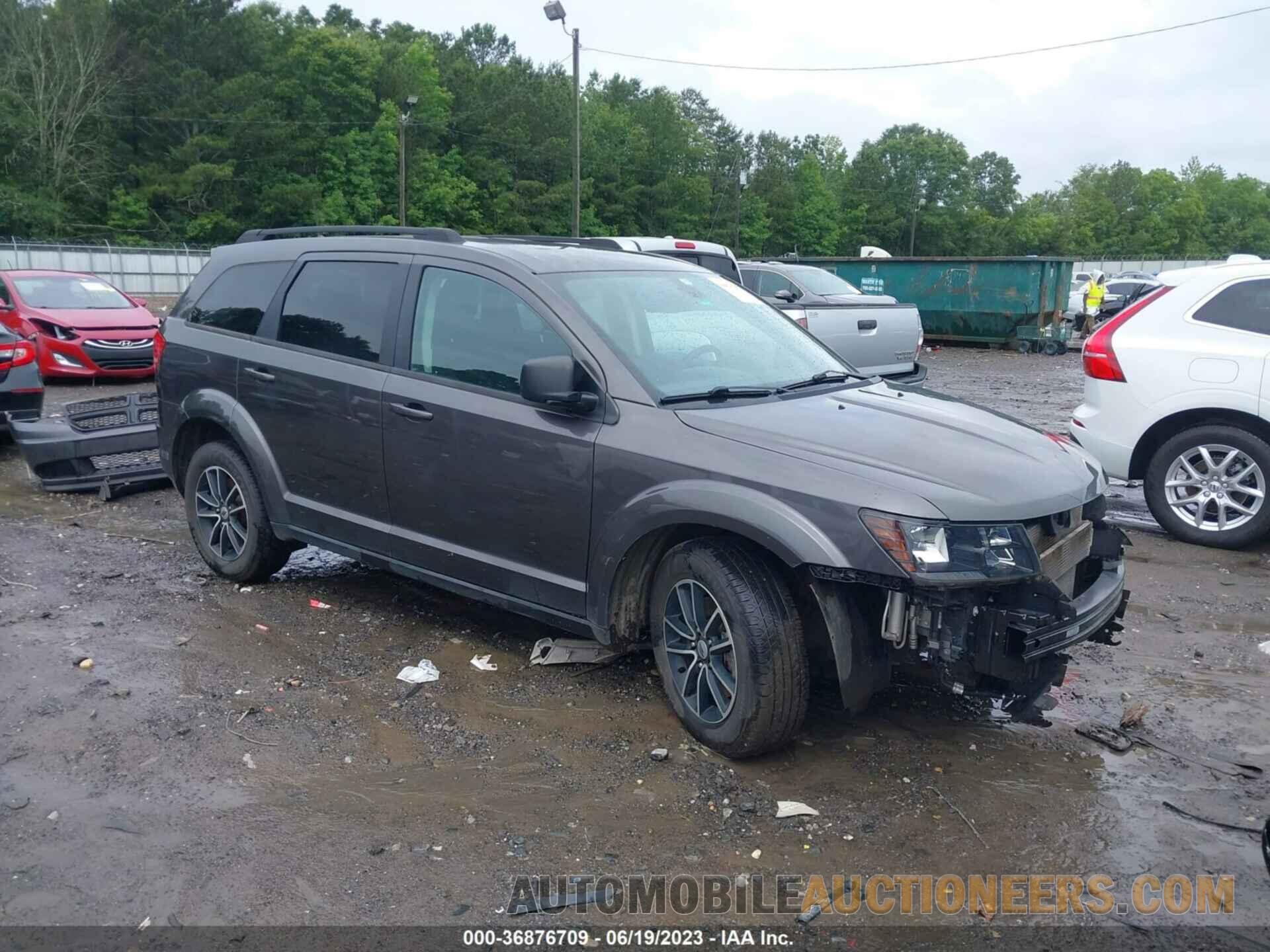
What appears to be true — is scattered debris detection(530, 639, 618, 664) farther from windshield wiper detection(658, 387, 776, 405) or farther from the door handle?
windshield wiper detection(658, 387, 776, 405)

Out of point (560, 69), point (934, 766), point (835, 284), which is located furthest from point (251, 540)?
point (560, 69)

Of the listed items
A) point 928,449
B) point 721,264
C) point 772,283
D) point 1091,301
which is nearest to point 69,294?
point 721,264

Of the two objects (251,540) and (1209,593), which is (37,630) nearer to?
(251,540)

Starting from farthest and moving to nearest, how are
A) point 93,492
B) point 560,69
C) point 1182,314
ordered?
point 560,69 → point 93,492 → point 1182,314

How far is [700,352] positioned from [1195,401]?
412cm

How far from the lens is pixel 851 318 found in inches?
552

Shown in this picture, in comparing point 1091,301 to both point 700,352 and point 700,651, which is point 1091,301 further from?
point 700,651

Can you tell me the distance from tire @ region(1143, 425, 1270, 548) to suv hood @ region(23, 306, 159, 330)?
12768 mm

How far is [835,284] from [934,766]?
42.5ft

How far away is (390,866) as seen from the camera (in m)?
3.42

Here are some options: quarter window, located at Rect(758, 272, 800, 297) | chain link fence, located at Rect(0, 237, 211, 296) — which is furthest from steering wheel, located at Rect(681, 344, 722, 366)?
chain link fence, located at Rect(0, 237, 211, 296)

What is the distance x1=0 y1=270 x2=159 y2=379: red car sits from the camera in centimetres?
1427

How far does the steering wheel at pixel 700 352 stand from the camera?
465 cm

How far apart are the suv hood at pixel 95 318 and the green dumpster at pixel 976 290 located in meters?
15.4
